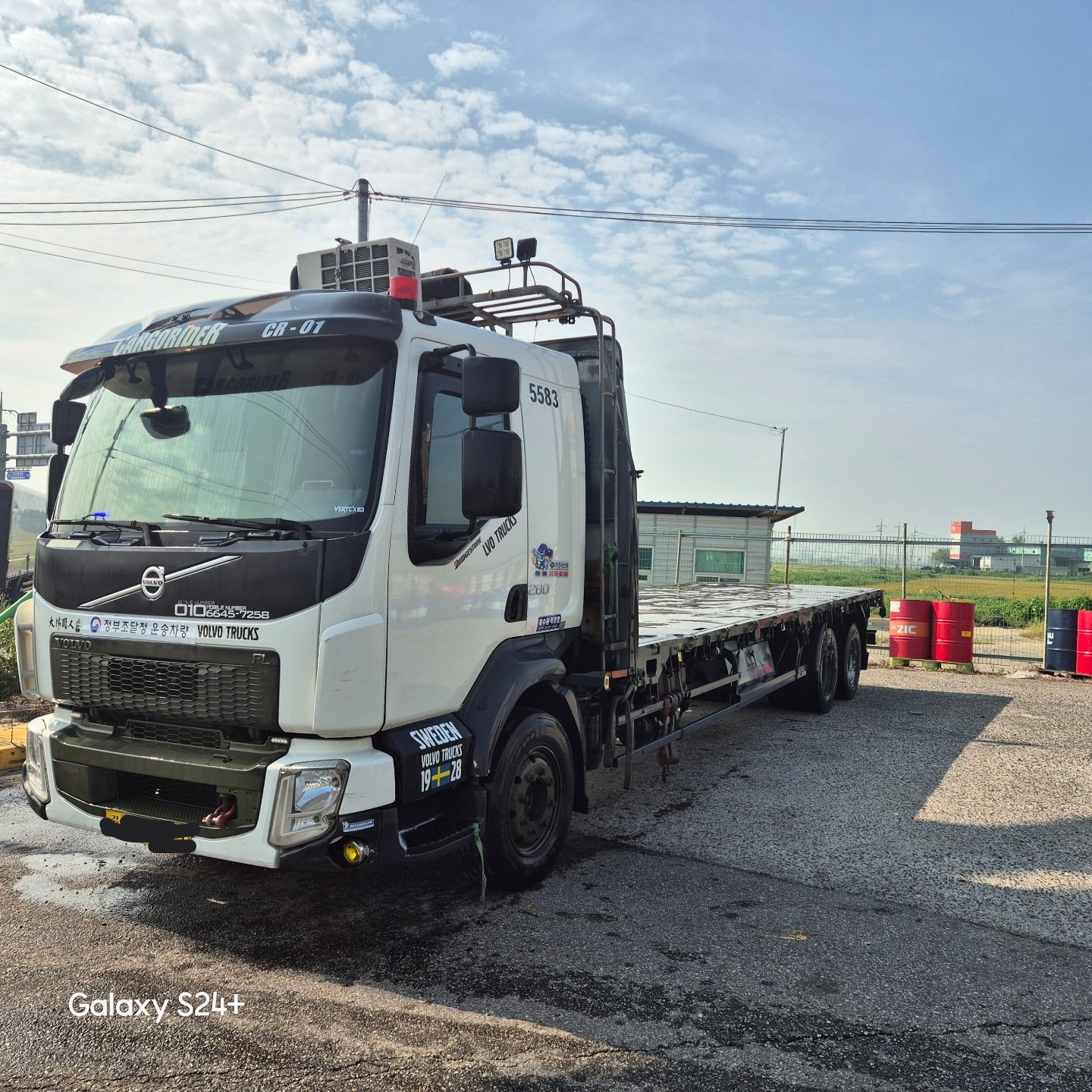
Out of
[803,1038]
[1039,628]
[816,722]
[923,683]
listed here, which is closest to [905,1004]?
[803,1038]

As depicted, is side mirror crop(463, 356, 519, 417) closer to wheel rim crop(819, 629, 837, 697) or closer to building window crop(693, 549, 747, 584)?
wheel rim crop(819, 629, 837, 697)

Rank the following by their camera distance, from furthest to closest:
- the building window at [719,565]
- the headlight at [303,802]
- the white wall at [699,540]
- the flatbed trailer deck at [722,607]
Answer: the building window at [719,565] → the white wall at [699,540] → the flatbed trailer deck at [722,607] → the headlight at [303,802]

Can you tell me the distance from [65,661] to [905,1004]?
3790mm

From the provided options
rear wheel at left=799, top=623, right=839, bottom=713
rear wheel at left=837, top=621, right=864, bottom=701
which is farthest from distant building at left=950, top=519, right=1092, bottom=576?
rear wheel at left=799, top=623, right=839, bottom=713

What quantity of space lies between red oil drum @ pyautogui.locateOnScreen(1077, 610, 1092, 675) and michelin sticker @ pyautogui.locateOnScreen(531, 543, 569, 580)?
35.4 ft

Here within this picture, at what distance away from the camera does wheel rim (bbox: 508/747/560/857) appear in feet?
14.9

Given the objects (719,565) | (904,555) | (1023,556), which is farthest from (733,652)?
(1023,556)

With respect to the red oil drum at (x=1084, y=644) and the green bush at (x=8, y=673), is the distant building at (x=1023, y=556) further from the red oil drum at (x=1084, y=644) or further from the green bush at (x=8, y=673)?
the green bush at (x=8, y=673)

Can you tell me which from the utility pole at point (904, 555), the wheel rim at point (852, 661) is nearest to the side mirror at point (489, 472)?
the wheel rim at point (852, 661)

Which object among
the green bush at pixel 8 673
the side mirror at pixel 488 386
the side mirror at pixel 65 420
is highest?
the side mirror at pixel 488 386

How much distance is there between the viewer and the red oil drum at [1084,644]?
42.3 ft

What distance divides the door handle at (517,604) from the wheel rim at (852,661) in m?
7.40

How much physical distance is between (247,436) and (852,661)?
9056mm

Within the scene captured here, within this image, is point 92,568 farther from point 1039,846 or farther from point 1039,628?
point 1039,628
